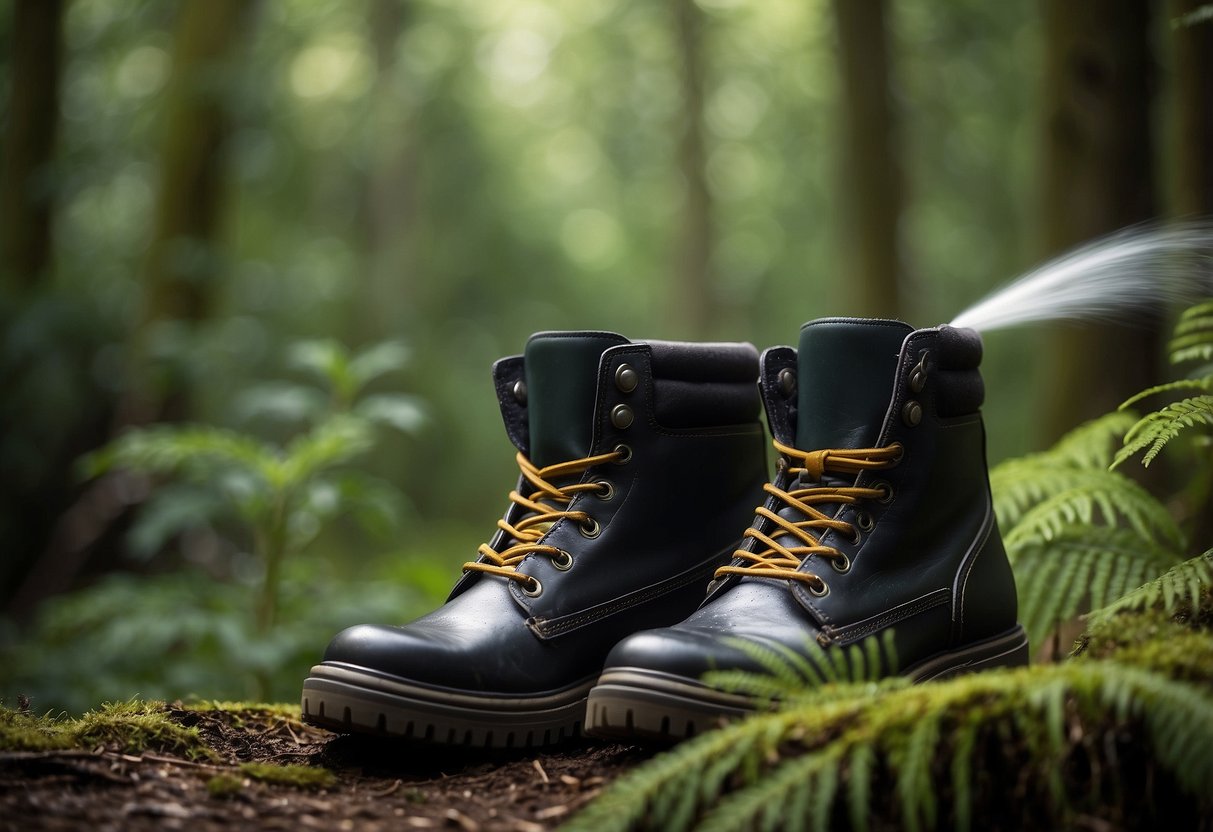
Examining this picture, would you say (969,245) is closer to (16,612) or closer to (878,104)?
(878,104)

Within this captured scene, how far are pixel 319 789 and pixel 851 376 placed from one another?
4.11ft

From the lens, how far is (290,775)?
5.81ft

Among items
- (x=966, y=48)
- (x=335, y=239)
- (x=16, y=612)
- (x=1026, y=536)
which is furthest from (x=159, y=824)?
(x=335, y=239)

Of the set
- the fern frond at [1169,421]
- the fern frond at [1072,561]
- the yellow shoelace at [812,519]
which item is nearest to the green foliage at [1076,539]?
the fern frond at [1072,561]

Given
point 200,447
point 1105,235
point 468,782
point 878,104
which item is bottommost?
point 468,782

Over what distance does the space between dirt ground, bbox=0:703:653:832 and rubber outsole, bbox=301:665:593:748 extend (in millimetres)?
63

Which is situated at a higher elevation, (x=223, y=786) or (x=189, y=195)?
(x=189, y=195)

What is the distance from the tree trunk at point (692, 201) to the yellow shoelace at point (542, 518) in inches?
404

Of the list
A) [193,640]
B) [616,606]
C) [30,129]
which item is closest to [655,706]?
[616,606]

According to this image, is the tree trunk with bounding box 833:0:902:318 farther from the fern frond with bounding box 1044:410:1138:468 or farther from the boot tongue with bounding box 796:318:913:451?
the boot tongue with bounding box 796:318:913:451

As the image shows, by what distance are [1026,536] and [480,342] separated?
11.8 m

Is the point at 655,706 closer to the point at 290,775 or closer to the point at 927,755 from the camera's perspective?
the point at 927,755

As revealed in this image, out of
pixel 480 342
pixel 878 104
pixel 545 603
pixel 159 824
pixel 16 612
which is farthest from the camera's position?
pixel 480 342

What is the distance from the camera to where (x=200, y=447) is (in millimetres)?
3385
